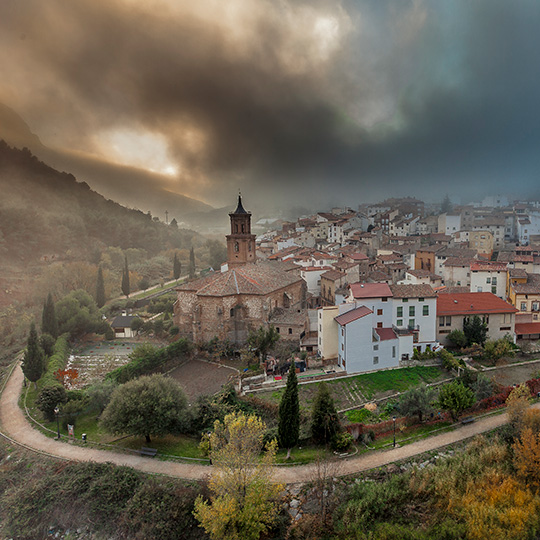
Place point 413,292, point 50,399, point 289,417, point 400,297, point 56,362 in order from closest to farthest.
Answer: point 289,417, point 50,399, point 400,297, point 413,292, point 56,362

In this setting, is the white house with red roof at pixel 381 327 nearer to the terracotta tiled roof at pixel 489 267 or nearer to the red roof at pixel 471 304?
the red roof at pixel 471 304

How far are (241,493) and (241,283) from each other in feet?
69.5

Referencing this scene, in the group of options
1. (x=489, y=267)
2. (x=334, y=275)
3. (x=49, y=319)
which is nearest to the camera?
(x=489, y=267)

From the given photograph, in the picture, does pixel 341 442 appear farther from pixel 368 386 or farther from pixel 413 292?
pixel 413 292

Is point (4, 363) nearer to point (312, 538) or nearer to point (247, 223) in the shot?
point (247, 223)

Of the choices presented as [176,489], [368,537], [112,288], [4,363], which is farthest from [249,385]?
[112,288]

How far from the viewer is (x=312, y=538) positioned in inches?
509

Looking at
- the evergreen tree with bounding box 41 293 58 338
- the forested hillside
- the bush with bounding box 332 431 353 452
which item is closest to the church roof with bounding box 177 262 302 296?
the evergreen tree with bounding box 41 293 58 338

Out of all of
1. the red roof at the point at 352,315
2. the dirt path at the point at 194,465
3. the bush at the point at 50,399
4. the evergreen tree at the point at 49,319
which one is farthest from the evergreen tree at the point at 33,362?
the red roof at the point at 352,315

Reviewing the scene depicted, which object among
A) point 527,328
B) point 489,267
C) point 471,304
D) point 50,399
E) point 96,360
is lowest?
point 96,360

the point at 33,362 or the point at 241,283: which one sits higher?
the point at 241,283

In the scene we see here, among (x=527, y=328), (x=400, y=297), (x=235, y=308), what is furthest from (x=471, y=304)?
(x=235, y=308)

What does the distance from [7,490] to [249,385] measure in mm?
13851

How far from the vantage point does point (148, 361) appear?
27.7m
